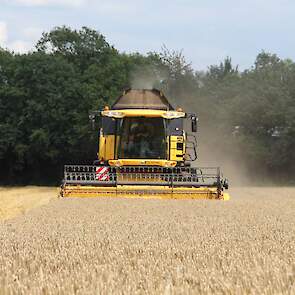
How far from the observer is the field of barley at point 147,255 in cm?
400

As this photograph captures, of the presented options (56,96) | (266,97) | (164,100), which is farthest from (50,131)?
(164,100)

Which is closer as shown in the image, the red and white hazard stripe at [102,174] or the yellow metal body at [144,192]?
the yellow metal body at [144,192]

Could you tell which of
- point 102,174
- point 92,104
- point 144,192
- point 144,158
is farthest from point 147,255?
point 92,104

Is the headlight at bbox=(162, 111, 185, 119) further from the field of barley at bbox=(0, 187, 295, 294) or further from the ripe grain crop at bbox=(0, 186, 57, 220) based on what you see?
the field of barley at bbox=(0, 187, 295, 294)

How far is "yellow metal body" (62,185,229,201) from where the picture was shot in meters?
A: 14.6

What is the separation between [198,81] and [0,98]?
1379cm

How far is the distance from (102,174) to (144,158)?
5.15 feet

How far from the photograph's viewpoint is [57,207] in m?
11.7

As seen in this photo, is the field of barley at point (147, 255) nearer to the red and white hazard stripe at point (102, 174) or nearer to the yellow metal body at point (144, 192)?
the yellow metal body at point (144, 192)

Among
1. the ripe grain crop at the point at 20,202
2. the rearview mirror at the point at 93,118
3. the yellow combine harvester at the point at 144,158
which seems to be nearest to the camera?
the yellow combine harvester at the point at 144,158

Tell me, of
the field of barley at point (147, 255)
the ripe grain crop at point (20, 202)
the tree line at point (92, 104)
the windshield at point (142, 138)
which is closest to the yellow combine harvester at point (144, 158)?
the windshield at point (142, 138)

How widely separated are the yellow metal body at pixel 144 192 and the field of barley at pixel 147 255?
15.2 ft

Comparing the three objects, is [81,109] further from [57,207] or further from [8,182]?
[57,207]

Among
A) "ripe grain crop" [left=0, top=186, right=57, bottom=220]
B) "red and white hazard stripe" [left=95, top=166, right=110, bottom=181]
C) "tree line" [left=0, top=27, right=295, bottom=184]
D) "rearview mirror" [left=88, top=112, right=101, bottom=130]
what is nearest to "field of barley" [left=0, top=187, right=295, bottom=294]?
"ripe grain crop" [left=0, top=186, right=57, bottom=220]
